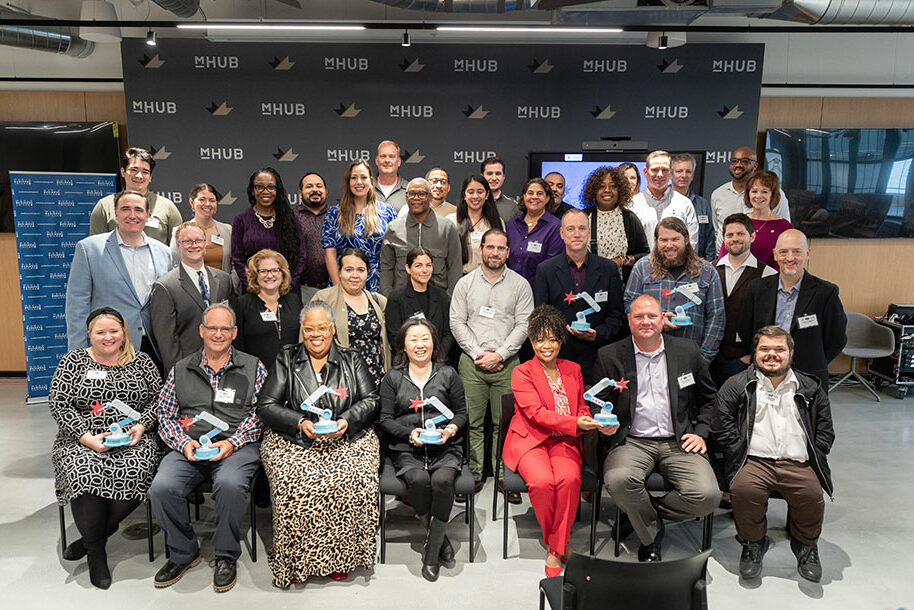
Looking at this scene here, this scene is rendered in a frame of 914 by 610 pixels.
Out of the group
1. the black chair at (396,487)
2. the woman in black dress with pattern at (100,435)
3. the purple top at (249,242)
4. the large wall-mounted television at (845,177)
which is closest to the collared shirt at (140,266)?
the purple top at (249,242)

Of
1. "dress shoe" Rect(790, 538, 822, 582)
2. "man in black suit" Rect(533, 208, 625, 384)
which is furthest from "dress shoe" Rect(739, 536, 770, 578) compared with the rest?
"man in black suit" Rect(533, 208, 625, 384)

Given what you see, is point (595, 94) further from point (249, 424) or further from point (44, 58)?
point (44, 58)

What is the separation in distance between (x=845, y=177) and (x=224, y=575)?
699 cm

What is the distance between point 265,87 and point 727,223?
4.75 metres

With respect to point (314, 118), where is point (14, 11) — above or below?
above

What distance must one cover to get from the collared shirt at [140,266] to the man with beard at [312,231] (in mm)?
988

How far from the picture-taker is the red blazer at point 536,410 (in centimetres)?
338

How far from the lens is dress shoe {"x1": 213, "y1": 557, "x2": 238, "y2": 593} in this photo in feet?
10.5

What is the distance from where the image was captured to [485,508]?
4.14 metres

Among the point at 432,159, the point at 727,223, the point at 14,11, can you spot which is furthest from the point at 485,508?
the point at 14,11

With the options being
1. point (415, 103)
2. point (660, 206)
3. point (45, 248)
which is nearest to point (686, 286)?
point (660, 206)

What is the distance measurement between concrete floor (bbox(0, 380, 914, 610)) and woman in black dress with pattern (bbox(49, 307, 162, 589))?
21 cm

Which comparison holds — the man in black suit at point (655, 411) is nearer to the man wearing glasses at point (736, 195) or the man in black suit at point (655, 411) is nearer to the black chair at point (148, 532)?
the man wearing glasses at point (736, 195)

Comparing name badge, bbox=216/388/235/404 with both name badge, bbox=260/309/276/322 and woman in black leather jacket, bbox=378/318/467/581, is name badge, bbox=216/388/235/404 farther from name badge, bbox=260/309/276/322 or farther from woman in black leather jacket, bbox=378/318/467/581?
woman in black leather jacket, bbox=378/318/467/581
